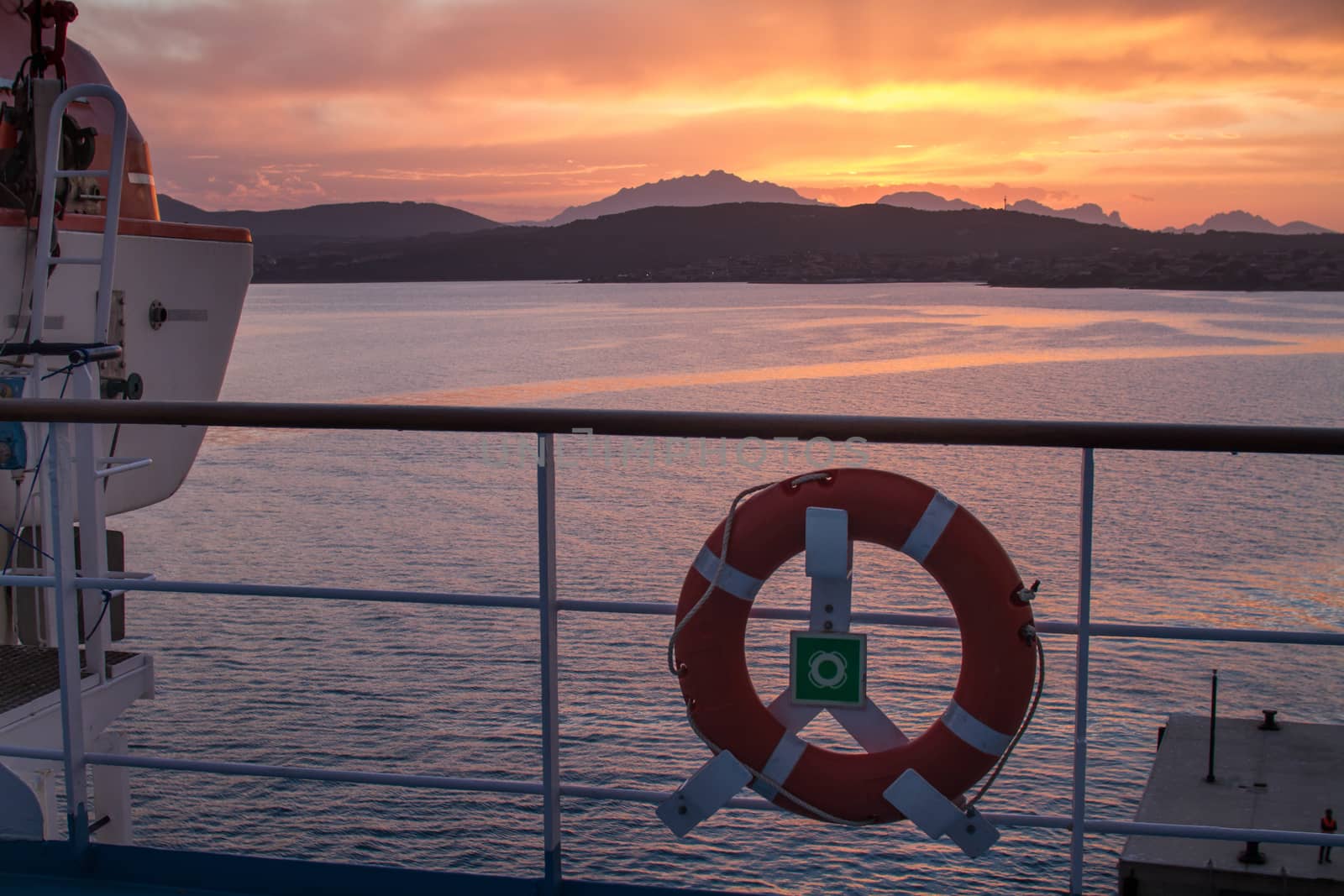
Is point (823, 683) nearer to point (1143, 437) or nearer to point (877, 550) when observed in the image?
point (1143, 437)

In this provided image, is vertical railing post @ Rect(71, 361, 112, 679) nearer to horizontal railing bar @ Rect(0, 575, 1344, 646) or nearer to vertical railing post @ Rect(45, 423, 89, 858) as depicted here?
vertical railing post @ Rect(45, 423, 89, 858)

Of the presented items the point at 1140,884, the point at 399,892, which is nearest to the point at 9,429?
the point at 399,892

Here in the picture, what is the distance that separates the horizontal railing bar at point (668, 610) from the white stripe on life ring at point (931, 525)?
0.27 feet

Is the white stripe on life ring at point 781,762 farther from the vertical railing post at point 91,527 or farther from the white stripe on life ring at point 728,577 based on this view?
the vertical railing post at point 91,527

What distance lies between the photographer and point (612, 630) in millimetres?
16594

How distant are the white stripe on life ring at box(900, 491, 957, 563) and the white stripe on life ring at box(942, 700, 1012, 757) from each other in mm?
208

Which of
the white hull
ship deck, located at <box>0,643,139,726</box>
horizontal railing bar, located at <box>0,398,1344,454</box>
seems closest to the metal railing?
horizontal railing bar, located at <box>0,398,1344,454</box>

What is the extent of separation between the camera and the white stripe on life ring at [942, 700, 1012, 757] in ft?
4.85

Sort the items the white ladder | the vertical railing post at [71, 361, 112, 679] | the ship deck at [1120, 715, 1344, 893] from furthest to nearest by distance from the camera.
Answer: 1. the ship deck at [1120, 715, 1344, 893]
2. the white ladder
3. the vertical railing post at [71, 361, 112, 679]

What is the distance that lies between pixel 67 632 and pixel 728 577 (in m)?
0.87

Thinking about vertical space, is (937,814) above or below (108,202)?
below

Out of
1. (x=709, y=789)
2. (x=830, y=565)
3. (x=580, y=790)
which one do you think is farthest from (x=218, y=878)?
(x=830, y=565)

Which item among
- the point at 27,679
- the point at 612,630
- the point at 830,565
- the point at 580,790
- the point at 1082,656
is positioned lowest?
the point at 612,630

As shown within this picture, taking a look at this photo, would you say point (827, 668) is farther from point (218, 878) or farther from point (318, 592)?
point (218, 878)
